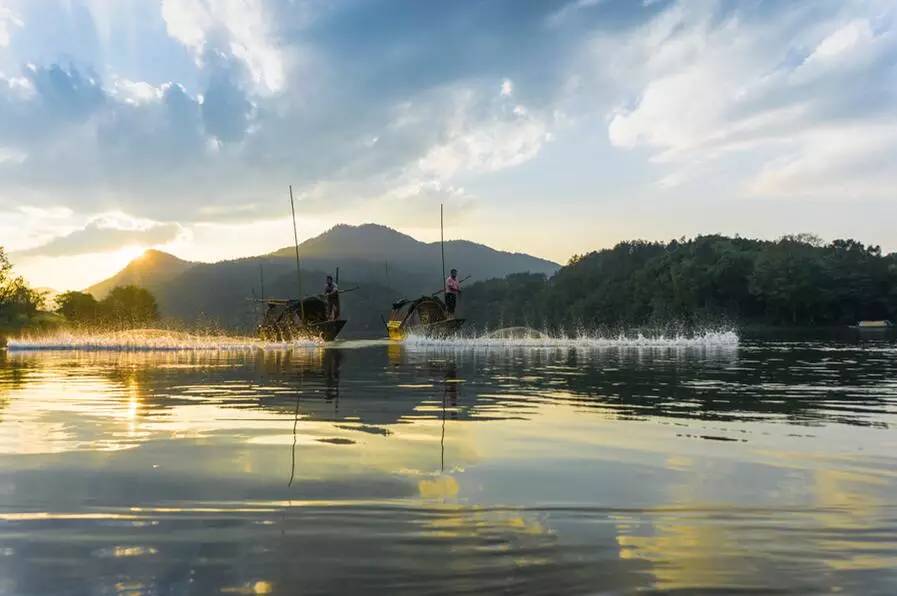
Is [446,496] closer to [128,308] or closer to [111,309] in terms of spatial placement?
[111,309]

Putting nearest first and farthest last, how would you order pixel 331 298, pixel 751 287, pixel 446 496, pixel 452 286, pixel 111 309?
pixel 446 496
pixel 452 286
pixel 331 298
pixel 751 287
pixel 111 309

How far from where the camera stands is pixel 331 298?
50.9 m

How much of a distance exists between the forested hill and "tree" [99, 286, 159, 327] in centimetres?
7929

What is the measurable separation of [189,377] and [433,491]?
1649 cm

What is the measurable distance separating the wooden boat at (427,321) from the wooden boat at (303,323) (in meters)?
4.19

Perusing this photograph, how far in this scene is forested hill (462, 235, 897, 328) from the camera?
117000 mm

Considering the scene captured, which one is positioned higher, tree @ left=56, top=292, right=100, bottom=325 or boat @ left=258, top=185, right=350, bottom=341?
tree @ left=56, top=292, right=100, bottom=325

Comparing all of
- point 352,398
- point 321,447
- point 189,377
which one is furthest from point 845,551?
point 189,377

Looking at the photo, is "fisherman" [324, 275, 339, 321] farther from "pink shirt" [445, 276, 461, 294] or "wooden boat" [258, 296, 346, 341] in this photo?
"pink shirt" [445, 276, 461, 294]

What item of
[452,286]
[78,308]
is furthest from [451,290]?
[78,308]

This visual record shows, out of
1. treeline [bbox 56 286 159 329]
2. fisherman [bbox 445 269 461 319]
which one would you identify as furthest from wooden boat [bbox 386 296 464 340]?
treeline [bbox 56 286 159 329]

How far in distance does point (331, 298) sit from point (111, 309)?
99.0 m

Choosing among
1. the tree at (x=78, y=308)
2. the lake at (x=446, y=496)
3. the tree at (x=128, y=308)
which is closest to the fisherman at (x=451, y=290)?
the lake at (x=446, y=496)

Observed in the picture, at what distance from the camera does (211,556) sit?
4770 mm
